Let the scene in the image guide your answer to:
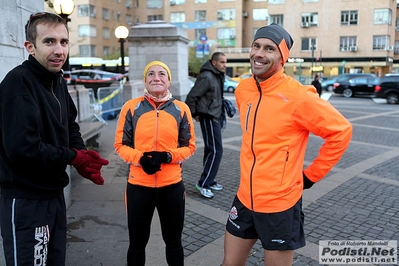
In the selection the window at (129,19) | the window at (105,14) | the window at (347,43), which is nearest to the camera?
the window at (347,43)

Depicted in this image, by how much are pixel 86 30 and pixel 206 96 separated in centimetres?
5818

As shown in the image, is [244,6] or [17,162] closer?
[17,162]

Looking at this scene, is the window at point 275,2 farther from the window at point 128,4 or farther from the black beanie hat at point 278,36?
the black beanie hat at point 278,36

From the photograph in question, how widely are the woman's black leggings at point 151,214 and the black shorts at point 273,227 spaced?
612 millimetres

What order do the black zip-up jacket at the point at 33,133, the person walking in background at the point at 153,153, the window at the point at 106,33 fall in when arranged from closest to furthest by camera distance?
1. the black zip-up jacket at the point at 33,133
2. the person walking in background at the point at 153,153
3. the window at the point at 106,33

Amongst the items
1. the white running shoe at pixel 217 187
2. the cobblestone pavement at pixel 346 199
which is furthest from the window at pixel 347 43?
the white running shoe at pixel 217 187

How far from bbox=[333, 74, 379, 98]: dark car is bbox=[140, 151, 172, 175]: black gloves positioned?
25858mm

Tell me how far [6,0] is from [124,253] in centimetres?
271

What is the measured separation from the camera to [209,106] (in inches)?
213

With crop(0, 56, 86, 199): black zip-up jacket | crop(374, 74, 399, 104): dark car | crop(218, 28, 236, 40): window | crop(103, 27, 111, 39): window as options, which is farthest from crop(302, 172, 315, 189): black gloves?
crop(103, 27, 111, 39): window

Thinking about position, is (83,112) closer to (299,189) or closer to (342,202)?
A: (342,202)

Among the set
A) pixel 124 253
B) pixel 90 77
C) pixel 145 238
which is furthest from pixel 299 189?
pixel 90 77

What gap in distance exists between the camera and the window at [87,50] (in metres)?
58.6

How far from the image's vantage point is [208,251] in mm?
3877
